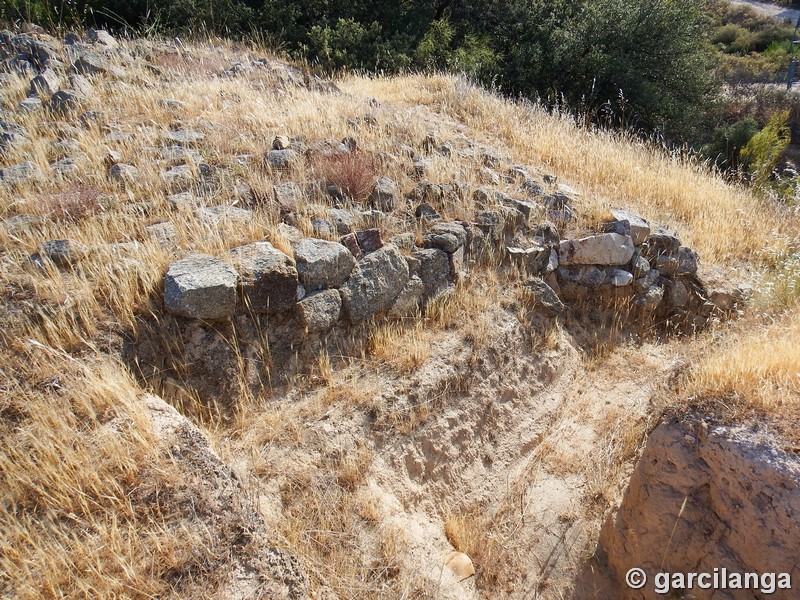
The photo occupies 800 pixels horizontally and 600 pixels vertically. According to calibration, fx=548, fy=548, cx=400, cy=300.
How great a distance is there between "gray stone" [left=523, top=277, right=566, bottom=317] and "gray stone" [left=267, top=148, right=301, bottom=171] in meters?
2.79

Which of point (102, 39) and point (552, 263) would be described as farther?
point (102, 39)

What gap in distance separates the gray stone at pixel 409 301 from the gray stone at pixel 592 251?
6.49ft

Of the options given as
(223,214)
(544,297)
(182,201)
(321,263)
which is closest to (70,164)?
(182,201)

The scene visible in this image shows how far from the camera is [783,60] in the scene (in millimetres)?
24328

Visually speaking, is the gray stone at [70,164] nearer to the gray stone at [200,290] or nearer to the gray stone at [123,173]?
the gray stone at [123,173]

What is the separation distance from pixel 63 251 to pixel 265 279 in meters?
1.55

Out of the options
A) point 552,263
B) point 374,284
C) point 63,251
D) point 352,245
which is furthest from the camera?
point 552,263

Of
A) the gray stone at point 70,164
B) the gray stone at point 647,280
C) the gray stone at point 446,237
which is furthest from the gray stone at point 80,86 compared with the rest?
the gray stone at point 647,280

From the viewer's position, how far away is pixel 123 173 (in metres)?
5.41

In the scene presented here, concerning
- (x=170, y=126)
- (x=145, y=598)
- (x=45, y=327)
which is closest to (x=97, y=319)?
(x=45, y=327)

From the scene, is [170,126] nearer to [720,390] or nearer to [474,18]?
[720,390]

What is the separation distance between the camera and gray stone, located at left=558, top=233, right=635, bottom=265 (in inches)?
240

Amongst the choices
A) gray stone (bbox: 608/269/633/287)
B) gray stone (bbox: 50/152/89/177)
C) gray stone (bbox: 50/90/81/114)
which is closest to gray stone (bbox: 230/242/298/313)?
gray stone (bbox: 50/152/89/177)

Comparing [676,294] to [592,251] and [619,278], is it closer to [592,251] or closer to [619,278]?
[619,278]
